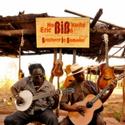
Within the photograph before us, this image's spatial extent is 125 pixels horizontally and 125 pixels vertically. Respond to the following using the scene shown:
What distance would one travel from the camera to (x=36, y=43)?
1296 cm

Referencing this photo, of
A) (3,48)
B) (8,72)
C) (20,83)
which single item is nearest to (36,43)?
(3,48)

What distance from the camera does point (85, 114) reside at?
32.0 feet

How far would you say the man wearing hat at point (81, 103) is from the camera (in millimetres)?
9698

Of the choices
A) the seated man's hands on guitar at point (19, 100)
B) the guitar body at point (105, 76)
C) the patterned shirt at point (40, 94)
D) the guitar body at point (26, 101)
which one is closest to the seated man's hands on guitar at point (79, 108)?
the patterned shirt at point (40, 94)

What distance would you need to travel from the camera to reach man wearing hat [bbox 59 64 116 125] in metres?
9.70

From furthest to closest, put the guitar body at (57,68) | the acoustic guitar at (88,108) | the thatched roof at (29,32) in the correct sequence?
the guitar body at (57,68) → the thatched roof at (29,32) → the acoustic guitar at (88,108)

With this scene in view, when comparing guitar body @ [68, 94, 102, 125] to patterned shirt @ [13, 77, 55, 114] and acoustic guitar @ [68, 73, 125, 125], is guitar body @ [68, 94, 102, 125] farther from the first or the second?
patterned shirt @ [13, 77, 55, 114]

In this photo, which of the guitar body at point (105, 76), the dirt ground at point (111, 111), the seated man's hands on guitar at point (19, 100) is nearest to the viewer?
the seated man's hands on guitar at point (19, 100)

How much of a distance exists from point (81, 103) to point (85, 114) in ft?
0.70

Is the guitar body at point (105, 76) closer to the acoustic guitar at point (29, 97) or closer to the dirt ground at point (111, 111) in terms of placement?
the acoustic guitar at point (29, 97)

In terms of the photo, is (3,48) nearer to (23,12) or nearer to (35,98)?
(23,12)

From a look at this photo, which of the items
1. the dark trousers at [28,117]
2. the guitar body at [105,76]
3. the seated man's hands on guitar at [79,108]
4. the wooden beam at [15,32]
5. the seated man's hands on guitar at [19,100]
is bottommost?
the dark trousers at [28,117]

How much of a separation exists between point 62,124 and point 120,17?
179 ft

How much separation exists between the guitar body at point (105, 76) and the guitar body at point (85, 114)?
67.6 inches
